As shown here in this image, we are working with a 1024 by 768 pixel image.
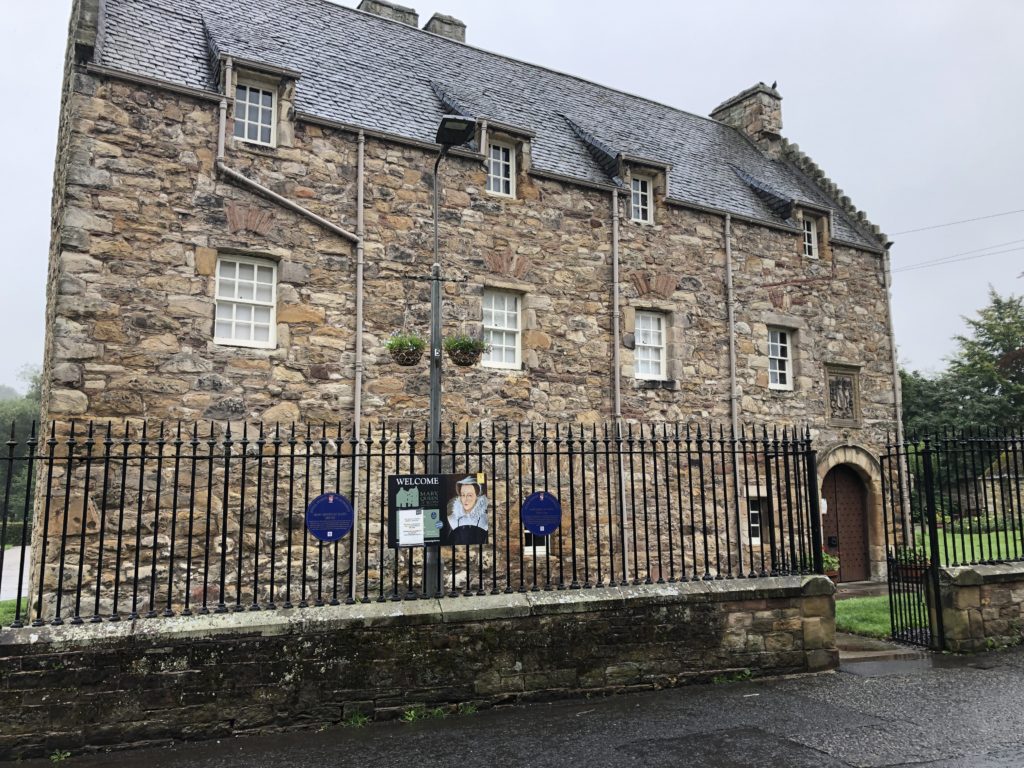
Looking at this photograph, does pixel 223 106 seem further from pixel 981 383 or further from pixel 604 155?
pixel 981 383

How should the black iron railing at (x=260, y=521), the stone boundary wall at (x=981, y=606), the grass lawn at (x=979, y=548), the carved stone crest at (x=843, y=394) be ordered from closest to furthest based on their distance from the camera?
the black iron railing at (x=260, y=521), the stone boundary wall at (x=981, y=606), the grass lawn at (x=979, y=548), the carved stone crest at (x=843, y=394)

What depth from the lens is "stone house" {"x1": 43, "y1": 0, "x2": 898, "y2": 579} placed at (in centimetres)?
1023

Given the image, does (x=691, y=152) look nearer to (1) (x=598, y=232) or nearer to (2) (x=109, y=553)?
(1) (x=598, y=232)

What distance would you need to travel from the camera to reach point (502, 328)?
42.8 ft

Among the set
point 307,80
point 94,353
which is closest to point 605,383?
point 307,80

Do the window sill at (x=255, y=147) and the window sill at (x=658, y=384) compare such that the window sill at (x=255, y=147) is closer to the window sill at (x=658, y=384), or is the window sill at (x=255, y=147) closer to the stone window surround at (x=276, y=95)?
the stone window surround at (x=276, y=95)

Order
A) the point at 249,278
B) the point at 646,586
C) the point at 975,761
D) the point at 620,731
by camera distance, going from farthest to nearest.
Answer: the point at 249,278, the point at 646,586, the point at 620,731, the point at 975,761

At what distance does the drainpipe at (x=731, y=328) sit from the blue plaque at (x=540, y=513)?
331 inches

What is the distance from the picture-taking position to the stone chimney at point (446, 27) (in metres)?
18.1

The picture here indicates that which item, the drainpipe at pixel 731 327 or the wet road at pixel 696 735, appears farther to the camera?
the drainpipe at pixel 731 327

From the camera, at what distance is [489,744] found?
554cm

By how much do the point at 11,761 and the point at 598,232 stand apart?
1173 centimetres

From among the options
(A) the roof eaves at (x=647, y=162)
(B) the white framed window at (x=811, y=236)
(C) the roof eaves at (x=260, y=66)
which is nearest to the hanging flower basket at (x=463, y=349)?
(C) the roof eaves at (x=260, y=66)

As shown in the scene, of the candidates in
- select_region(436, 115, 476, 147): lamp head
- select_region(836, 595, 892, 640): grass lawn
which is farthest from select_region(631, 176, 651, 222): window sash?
select_region(836, 595, 892, 640): grass lawn
